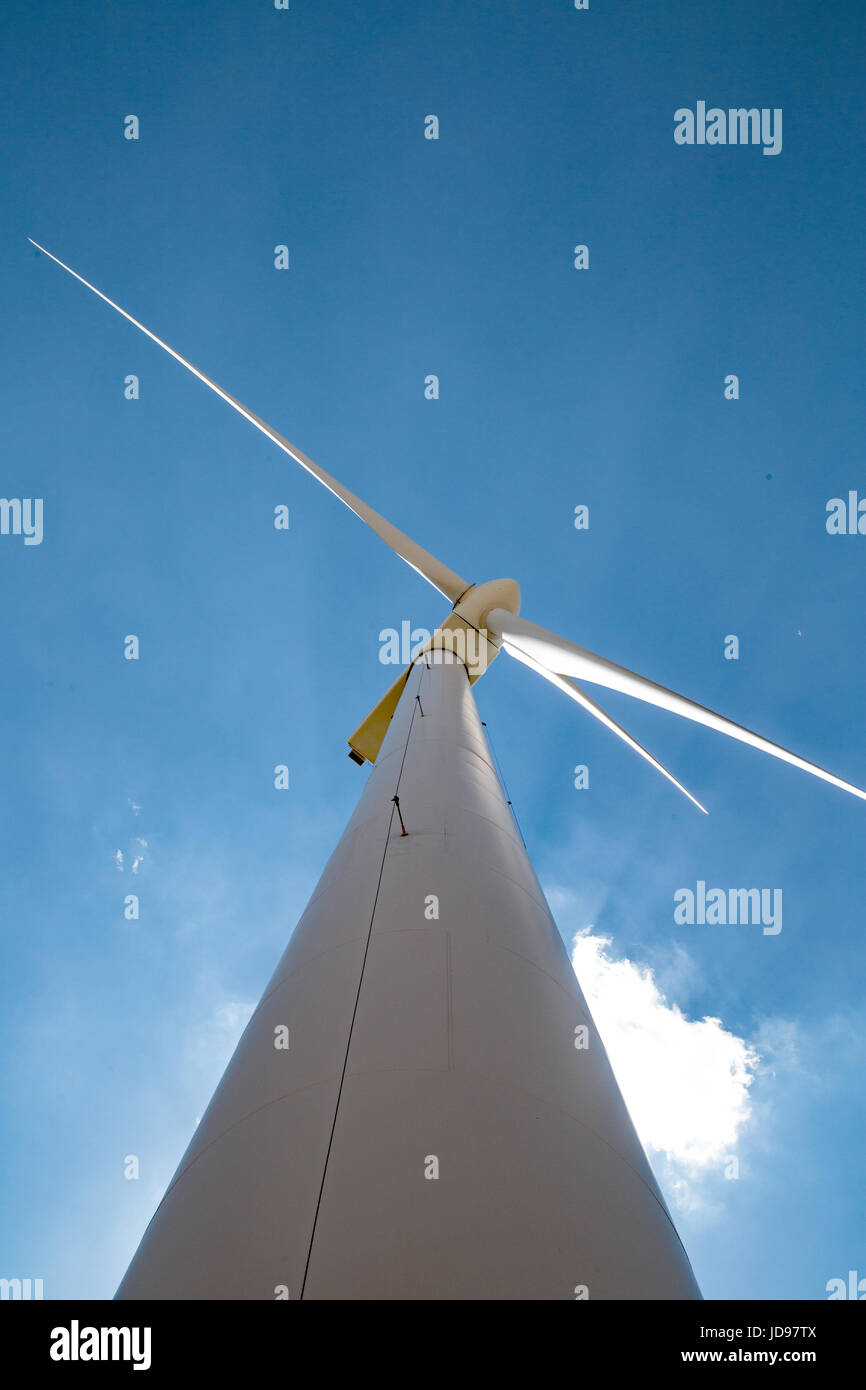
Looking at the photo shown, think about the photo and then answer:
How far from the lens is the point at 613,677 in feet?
41.2

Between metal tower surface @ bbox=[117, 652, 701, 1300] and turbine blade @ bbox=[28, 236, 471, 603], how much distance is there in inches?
496

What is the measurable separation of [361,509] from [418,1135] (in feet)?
50.2

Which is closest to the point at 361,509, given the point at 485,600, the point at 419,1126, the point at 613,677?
the point at 485,600

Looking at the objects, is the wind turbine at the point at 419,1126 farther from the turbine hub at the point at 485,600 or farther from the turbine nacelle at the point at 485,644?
the turbine hub at the point at 485,600

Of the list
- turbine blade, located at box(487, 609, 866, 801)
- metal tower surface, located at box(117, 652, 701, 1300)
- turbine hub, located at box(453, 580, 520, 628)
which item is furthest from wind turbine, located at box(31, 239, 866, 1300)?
turbine hub, located at box(453, 580, 520, 628)

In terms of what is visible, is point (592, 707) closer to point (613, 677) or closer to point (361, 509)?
point (613, 677)

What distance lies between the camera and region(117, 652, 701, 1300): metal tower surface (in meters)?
2.91

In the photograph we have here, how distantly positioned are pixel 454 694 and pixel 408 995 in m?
8.34

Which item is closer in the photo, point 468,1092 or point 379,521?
point 468,1092

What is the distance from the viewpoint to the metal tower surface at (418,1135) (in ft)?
9.53

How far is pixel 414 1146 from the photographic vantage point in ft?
11.0

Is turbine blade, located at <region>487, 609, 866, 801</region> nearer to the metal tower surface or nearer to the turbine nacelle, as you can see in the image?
the turbine nacelle
